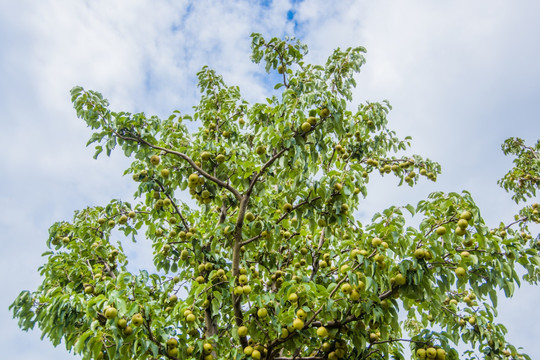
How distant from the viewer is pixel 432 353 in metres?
3.30

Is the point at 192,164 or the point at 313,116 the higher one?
the point at 313,116

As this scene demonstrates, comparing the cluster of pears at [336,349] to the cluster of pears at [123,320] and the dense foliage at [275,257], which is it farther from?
the cluster of pears at [123,320]

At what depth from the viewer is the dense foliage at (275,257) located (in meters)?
3.11

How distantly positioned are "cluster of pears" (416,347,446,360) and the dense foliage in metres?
0.01

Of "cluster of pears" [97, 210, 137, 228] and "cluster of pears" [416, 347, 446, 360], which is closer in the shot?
"cluster of pears" [416, 347, 446, 360]

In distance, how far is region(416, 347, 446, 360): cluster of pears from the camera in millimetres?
3299

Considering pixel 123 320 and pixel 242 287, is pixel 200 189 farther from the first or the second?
pixel 123 320

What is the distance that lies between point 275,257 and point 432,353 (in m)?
2.00

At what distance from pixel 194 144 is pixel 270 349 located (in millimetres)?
2158

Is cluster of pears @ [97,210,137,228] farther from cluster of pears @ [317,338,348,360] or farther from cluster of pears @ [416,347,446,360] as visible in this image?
cluster of pears @ [416,347,446,360]

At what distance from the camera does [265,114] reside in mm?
4547

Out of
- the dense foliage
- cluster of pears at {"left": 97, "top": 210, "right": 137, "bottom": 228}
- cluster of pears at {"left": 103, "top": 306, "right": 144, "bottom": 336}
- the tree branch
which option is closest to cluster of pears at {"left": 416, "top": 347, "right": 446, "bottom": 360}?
the dense foliage

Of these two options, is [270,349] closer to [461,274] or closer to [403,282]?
[403,282]

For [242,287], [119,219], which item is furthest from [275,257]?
[119,219]
